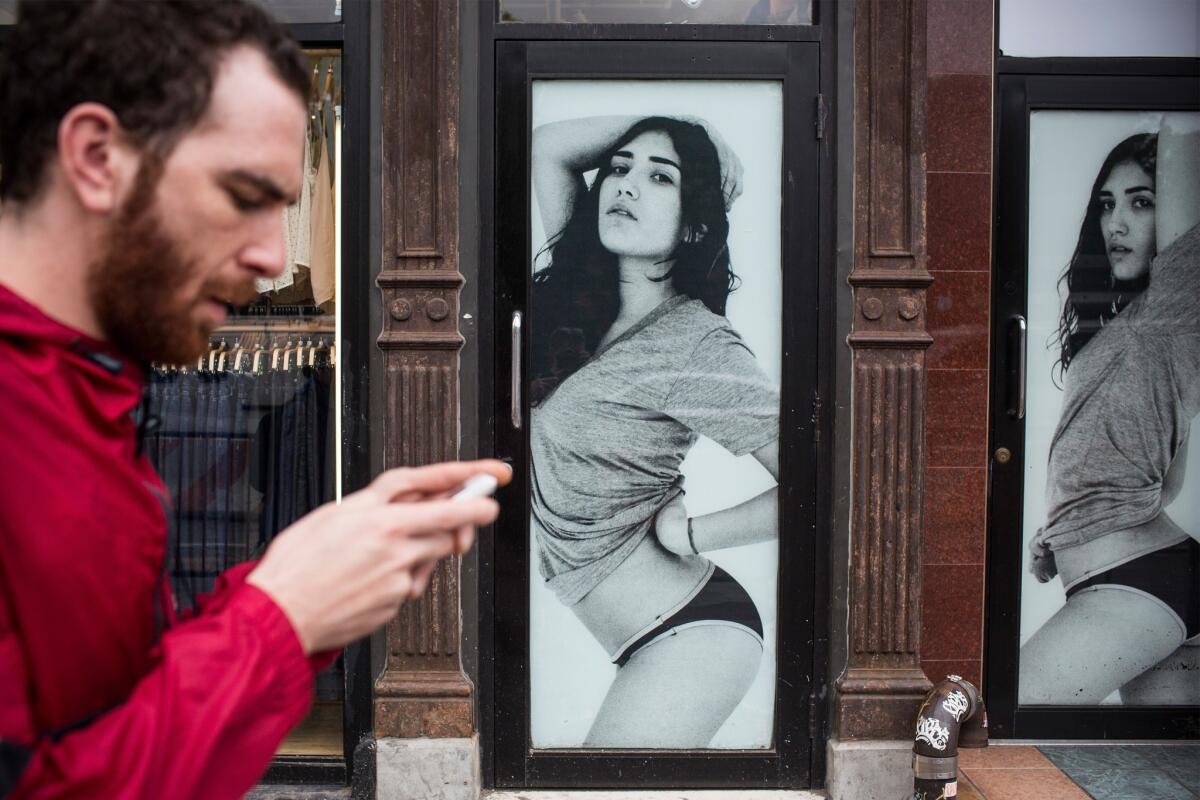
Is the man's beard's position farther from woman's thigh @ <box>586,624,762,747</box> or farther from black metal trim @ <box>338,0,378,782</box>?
woman's thigh @ <box>586,624,762,747</box>

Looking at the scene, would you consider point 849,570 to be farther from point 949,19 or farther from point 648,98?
point 949,19

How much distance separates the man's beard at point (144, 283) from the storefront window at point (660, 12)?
3.44 m

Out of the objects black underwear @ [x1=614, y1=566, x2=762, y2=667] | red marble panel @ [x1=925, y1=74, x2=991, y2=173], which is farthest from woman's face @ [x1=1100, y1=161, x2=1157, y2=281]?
black underwear @ [x1=614, y1=566, x2=762, y2=667]

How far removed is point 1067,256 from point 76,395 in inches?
181

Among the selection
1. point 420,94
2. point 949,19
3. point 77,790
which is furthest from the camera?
point 949,19

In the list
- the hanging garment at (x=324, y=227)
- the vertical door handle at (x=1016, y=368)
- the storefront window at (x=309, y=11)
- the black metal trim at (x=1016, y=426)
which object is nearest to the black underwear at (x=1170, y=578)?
the black metal trim at (x=1016, y=426)

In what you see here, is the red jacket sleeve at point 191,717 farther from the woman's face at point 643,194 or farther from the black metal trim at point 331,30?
the black metal trim at point 331,30

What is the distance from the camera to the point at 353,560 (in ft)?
3.24

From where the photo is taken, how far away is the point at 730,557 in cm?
429

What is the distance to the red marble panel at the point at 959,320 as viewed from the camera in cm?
448

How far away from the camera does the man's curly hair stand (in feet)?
3.28

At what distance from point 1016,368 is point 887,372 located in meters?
0.84

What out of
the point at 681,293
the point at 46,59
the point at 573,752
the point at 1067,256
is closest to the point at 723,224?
the point at 681,293

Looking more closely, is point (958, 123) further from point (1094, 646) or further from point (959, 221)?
point (1094, 646)
